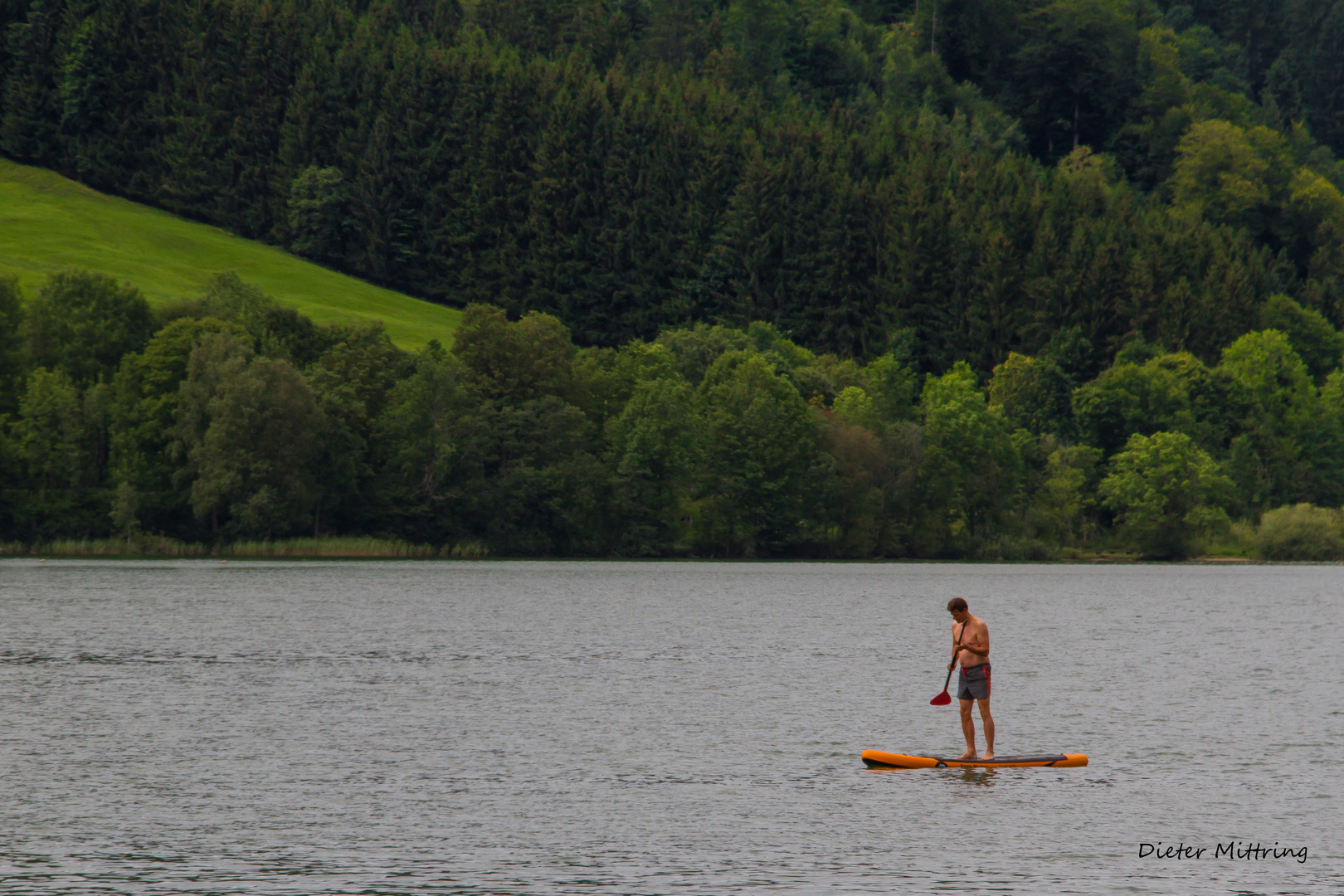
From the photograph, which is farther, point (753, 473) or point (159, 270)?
point (159, 270)

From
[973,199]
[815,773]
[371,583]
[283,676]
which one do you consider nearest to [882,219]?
[973,199]

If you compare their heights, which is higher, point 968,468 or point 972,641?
point 968,468

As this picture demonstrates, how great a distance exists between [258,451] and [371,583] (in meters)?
26.1

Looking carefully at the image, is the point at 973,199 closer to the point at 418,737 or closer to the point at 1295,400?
the point at 1295,400

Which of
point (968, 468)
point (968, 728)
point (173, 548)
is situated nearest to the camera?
point (968, 728)

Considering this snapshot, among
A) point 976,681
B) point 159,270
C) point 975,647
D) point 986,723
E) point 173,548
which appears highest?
point 159,270

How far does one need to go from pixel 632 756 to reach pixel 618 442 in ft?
367

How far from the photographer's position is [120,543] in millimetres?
128000

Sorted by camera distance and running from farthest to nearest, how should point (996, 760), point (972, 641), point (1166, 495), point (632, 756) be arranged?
point (1166, 495), point (632, 756), point (996, 760), point (972, 641)

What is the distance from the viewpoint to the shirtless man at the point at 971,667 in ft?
107

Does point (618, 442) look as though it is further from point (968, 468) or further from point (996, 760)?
point (996, 760)

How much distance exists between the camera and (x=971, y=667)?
3322cm

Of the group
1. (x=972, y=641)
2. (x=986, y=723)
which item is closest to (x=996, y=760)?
(x=986, y=723)

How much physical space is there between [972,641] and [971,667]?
75cm
